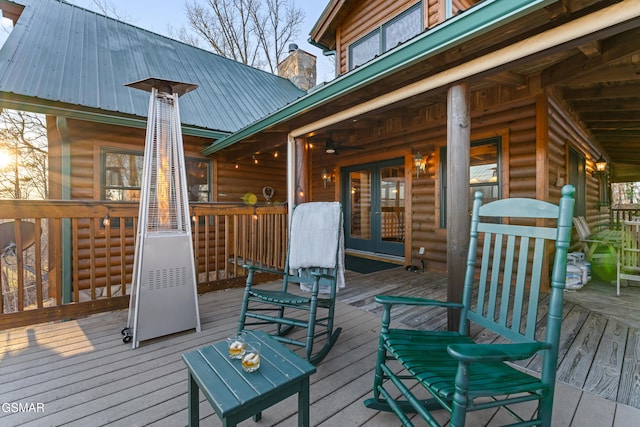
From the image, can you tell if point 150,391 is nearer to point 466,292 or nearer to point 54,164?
point 466,292

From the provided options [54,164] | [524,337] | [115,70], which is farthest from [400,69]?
[115,70]

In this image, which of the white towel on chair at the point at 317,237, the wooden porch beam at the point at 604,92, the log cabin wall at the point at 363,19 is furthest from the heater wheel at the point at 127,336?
the wooden porch beam at the point at 604,92

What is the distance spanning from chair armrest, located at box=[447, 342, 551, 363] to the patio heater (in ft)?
7.47

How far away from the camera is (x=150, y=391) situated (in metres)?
1.71

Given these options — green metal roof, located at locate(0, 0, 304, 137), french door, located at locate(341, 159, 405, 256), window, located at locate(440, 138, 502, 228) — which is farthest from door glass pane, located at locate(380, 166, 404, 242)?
green metal roof, located at locate(0, 0, 304, 137)

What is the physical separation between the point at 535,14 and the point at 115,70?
6.42 m

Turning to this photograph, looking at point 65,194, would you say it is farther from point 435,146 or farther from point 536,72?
point 536,72

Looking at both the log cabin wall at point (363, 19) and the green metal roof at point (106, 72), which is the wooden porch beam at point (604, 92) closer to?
the log cabin wall at point (363, 19)

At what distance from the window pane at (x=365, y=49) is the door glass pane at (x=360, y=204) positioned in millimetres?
2267

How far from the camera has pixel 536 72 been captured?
11.2 feet

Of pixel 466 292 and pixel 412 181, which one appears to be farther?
pixel 412 181

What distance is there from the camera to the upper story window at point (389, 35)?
15.4 feet

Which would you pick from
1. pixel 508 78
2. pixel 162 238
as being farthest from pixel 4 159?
pixel 508 78

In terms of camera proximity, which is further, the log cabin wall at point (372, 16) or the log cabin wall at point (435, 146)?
the log cabin wall at point (372, 16)
